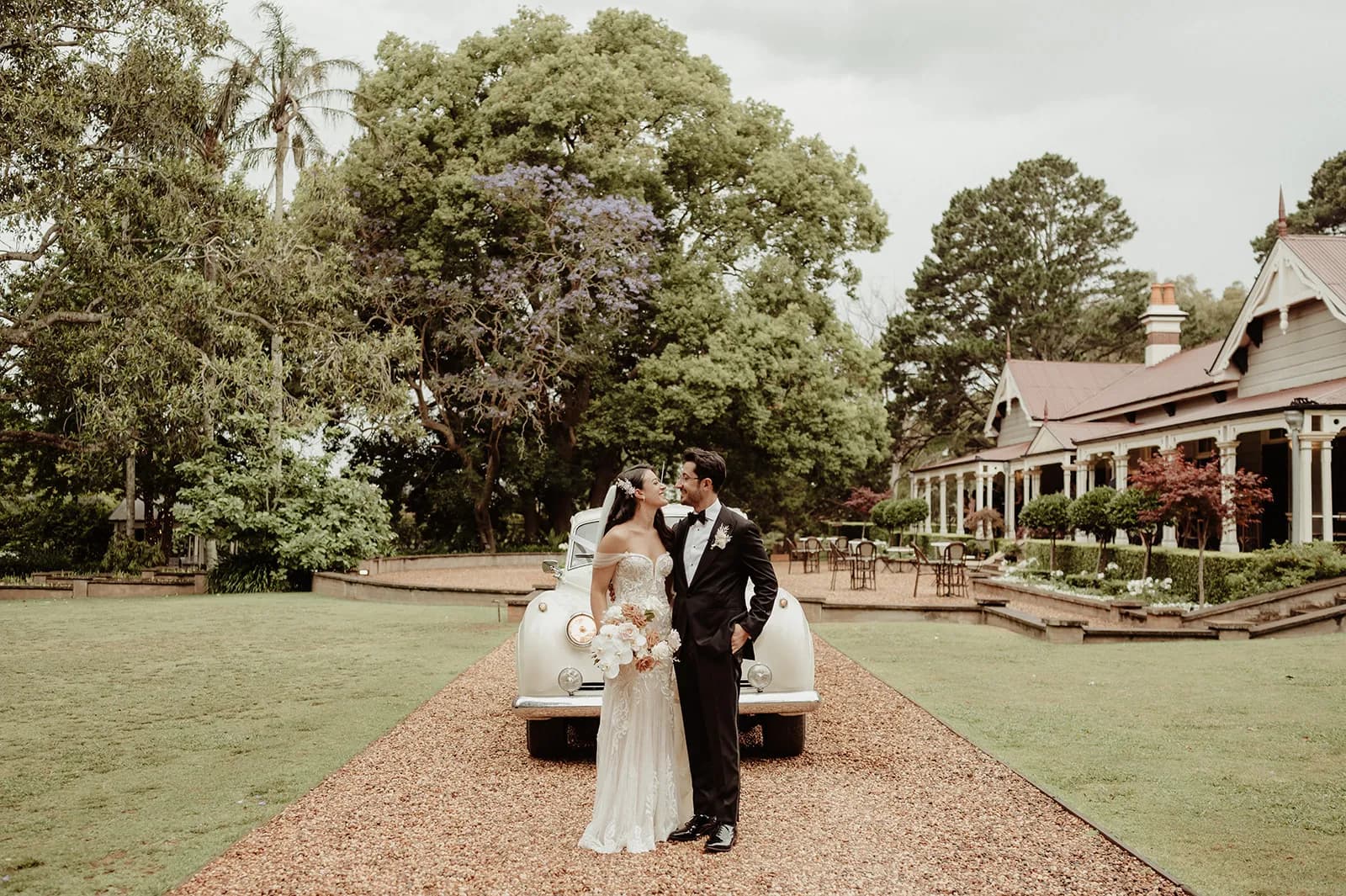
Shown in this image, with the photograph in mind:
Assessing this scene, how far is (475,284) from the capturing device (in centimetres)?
3194

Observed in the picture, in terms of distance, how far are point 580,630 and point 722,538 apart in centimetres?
186

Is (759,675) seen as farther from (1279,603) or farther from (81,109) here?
(81,109)

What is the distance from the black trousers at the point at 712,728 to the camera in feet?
17.7

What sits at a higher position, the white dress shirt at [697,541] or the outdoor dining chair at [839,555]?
the white dress shirt at [697,541]

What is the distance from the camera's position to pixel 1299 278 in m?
21.5

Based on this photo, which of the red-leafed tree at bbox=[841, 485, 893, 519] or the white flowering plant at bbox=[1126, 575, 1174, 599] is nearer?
the white flowering plant at bbox=[1126, 575, 1174, 599]

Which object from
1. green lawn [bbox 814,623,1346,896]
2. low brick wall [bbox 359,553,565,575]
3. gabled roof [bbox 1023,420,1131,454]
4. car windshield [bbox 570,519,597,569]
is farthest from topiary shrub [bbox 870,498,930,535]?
car windshield [bbox 570,519,597,569]

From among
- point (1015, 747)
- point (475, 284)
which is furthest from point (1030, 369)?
point (1015, 747)

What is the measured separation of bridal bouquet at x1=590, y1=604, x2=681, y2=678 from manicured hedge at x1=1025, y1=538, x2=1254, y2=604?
13.1 m

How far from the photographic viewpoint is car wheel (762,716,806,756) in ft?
24.2

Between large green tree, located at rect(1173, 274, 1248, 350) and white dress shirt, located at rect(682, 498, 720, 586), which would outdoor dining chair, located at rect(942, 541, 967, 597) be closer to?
white dress shirt, located at rect(682, 498, 720, 586)

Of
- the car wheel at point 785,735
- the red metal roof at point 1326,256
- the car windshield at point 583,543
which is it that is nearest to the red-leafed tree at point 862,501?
the red metal roof at point 1326,256

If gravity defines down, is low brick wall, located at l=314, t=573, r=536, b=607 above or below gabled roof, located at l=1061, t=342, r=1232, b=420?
below

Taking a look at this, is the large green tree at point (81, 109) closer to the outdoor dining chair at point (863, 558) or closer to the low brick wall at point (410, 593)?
the low brick wall at point (410, 593)
